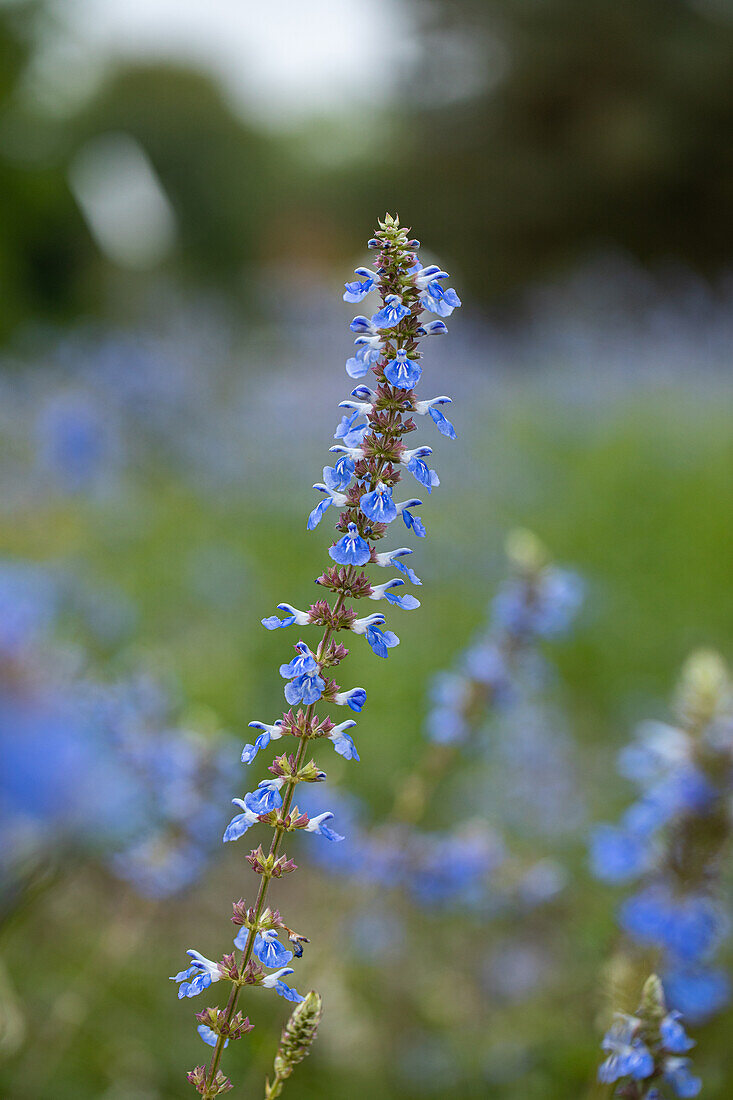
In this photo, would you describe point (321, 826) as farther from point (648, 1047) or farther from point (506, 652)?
point (506, 652)

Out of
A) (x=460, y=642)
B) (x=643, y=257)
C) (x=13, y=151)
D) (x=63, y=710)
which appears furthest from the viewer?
(x=643, y=257)

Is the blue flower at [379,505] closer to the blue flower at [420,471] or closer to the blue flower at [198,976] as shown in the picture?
the blue flower at [420,471]

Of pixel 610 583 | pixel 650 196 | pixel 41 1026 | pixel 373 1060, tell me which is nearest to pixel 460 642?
pixel 610 583

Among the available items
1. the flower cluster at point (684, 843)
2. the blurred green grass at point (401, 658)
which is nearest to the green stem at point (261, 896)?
the blurred green grass at point (401, 658)

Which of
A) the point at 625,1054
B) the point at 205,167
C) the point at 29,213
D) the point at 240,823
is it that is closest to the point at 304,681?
the point at 240,823

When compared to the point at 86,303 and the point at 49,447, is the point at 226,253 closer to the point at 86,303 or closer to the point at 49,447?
the point at 86,303

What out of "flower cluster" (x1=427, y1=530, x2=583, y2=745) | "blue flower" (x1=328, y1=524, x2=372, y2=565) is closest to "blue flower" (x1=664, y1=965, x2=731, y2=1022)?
"flower cluster" (x1=427, y1=530, x2=583, y2=745)

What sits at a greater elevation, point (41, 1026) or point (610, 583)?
point (610, 583)
